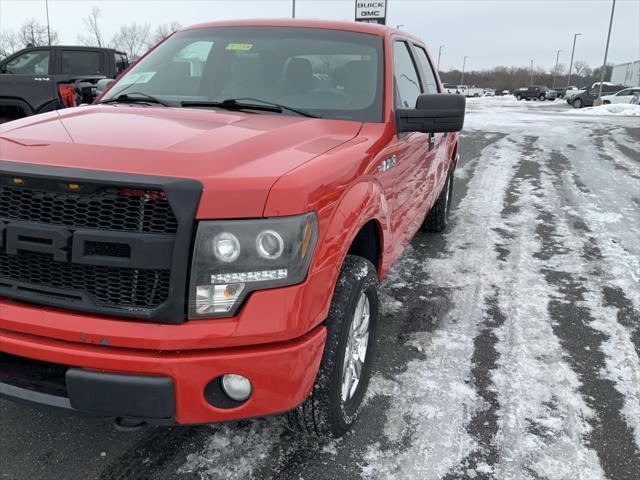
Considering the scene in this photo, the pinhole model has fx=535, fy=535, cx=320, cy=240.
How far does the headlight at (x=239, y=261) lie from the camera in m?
1.75

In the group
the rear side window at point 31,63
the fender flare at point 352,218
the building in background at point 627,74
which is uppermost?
the building in background at point 627,74

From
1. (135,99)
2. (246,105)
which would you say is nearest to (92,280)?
(246,105)

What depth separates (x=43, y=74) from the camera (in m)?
9.87

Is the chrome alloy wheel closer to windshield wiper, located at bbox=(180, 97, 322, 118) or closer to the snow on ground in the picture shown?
the snow on ground

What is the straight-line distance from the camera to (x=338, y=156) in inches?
87.0

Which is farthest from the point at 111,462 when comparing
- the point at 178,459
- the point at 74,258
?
the point at 74,258

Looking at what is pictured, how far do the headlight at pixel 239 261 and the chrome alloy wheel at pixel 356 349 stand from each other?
60 cm

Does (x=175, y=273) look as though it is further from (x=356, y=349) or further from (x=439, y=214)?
(x=439, y=214)

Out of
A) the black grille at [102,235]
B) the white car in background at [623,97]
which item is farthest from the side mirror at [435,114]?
the white car in background at [623,97]

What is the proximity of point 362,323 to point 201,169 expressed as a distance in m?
1.19

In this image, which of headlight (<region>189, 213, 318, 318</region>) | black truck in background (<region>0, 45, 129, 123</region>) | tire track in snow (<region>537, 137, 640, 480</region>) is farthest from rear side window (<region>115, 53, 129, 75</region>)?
headlight (<region>189, 213, 318, 318</region>)

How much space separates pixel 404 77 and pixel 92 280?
2.47 meters

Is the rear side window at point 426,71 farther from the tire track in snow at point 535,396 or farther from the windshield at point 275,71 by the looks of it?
the tire track in snow at point 535,396

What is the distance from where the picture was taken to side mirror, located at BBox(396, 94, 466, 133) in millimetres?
2824
